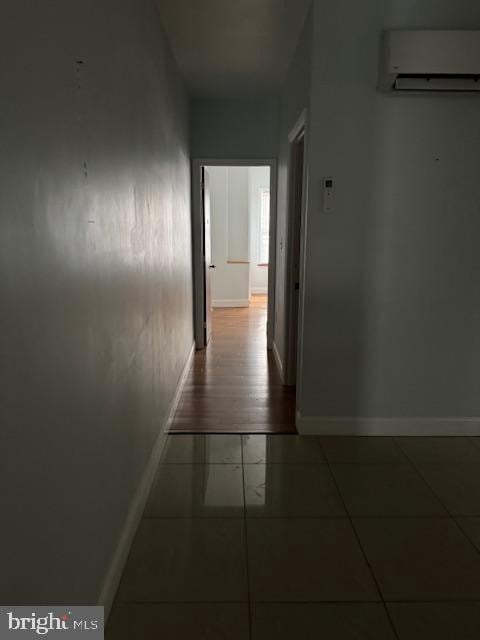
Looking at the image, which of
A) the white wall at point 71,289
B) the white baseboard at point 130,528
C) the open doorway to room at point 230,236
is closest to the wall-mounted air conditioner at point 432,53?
the white wall at point 71,289

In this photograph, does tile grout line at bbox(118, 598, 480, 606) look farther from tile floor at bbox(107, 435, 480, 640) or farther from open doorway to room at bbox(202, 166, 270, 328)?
open doorway to room at bbox(202, 166, 270, 328)

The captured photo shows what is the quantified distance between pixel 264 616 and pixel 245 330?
4995 millimetres

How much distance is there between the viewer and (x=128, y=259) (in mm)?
2199

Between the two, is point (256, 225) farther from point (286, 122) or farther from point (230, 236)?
point (286, 122)

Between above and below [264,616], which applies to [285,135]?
above

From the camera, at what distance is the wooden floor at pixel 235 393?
351 cm

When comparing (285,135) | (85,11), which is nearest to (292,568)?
(85,11)

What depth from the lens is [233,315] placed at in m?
7.85

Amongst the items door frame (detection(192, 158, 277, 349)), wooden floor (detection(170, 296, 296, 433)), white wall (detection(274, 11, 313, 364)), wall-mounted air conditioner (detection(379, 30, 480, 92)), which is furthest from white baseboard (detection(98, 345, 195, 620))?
wall-mounted air conditioner (detection(379, 30, 480, 92))

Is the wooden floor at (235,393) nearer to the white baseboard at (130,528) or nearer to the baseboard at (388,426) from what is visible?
the baseboard at (388,426)

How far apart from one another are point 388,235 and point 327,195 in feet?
1.55

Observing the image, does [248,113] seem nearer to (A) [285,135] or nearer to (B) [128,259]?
(A) [285,135]

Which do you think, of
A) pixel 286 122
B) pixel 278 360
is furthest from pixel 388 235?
pixel 278 360

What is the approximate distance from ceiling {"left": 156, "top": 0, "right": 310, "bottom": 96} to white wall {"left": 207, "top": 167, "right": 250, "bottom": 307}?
10.9 feet
